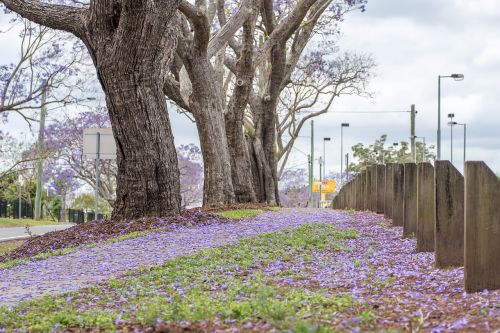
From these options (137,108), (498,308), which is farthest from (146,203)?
(498,308)

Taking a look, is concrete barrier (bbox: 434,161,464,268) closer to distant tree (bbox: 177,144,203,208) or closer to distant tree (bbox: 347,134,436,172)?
distant tree (bbox: 177,144,203,208)

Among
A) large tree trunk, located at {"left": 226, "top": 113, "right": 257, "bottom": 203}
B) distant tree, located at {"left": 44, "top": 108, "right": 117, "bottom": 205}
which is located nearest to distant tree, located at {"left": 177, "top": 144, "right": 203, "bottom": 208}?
distant tree, located at {"left": 44, "top": 108, "right": 117, "bottom": 205}

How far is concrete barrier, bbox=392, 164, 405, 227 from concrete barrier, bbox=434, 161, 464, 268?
5.01m

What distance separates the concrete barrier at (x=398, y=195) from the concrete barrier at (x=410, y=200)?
5.15ft

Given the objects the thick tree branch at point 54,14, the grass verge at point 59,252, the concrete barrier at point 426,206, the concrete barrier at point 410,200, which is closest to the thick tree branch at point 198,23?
the thick tree branch at point 54,14

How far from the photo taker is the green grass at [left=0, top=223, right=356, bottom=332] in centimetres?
502

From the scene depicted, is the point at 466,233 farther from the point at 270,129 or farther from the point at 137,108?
the point at 270,129

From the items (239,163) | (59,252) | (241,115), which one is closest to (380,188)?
(241,115)

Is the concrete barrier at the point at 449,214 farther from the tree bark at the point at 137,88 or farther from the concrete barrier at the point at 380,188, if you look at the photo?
the concrete barrier at the point at 380,188

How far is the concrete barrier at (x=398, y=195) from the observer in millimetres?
13526

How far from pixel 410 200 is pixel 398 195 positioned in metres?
2.32

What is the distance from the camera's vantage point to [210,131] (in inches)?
848

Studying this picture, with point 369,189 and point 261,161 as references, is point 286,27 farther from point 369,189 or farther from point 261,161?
point 261,161

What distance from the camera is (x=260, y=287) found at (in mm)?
6566
